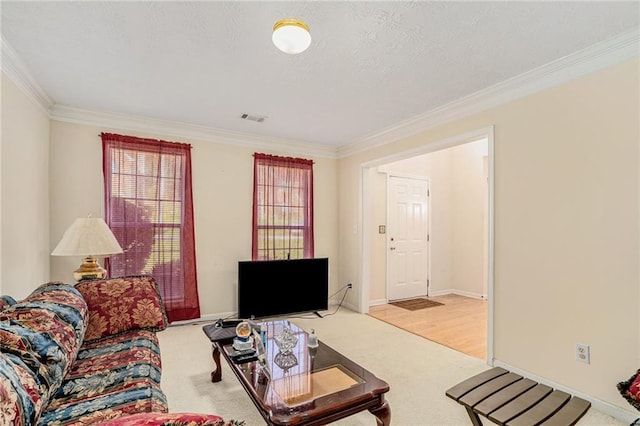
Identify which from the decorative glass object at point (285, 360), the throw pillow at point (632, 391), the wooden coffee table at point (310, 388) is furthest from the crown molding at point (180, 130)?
the throw pillow at point (632, 391)

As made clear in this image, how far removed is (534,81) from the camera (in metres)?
2.59

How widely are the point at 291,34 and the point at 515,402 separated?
2382mm

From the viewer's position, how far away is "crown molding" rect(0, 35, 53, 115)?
7.40 feet

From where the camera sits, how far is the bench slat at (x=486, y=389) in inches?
69.4

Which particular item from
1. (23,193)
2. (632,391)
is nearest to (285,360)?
(632,391)

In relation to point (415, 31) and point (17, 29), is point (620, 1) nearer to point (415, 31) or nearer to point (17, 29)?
point (415, 31)

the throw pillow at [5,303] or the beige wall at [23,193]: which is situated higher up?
the beige wall at [23,193]

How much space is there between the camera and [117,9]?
1857 millimetres

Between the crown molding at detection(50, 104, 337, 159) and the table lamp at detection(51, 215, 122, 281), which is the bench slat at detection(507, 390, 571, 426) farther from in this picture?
the crown molding at detection(50, 104, 337, 159)

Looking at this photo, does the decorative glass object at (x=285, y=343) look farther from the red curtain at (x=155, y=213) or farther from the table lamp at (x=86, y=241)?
the red curtain at (x=155, y=213)

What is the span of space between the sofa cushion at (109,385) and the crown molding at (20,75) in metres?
2.11

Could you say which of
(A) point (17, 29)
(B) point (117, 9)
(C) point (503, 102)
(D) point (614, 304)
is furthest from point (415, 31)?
(A) point (17, 29)

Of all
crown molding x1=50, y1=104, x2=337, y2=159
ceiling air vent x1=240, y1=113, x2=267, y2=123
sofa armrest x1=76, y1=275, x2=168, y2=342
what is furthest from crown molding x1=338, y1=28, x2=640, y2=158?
sofa armrest x1=76, y1=275, x2=168, y2=342

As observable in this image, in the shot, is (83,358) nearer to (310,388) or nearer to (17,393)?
(17,393)
